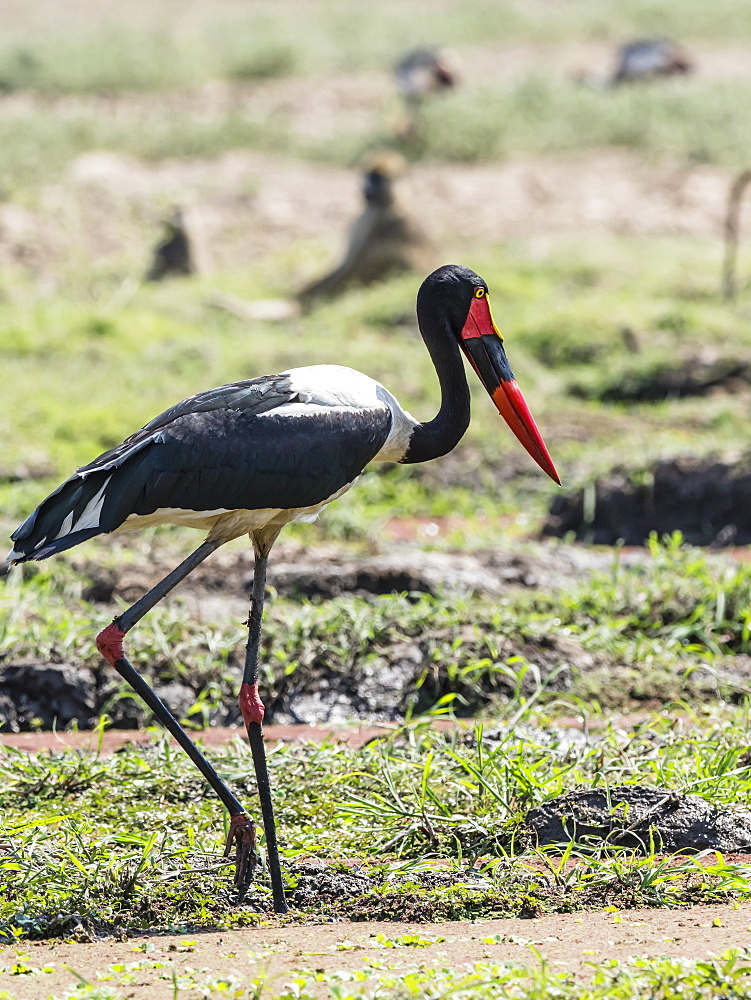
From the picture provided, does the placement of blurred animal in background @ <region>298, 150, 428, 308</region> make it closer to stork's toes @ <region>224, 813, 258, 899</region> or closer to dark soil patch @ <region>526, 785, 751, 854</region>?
dark soil patch @ <region>526, 785, 751, 854</region>

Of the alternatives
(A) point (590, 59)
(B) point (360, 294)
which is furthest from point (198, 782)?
(A) point (590, 59)

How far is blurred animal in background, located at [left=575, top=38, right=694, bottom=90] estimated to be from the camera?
2442 centimetres

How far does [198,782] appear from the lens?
13.6 feet

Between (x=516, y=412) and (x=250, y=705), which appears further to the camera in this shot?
(x=516, y=412)

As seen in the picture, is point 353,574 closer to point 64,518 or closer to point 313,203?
point 64,518

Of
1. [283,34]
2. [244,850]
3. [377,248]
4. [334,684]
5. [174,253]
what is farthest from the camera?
[283,34]

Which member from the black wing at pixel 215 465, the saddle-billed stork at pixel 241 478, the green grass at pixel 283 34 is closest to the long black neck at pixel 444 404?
the saddle-billed stork at pixel 241 478

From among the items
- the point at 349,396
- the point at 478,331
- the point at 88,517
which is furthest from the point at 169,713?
the point at 478,331

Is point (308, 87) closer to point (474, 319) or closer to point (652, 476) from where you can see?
point (652, 476)

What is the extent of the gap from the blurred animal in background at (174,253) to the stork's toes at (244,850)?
10856 mm

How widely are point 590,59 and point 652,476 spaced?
77.7 ft

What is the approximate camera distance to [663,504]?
7223 mm

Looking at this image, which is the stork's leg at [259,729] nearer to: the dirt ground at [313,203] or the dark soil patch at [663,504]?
the dark soil patch at [663,504]

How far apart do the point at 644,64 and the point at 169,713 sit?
928 inches
